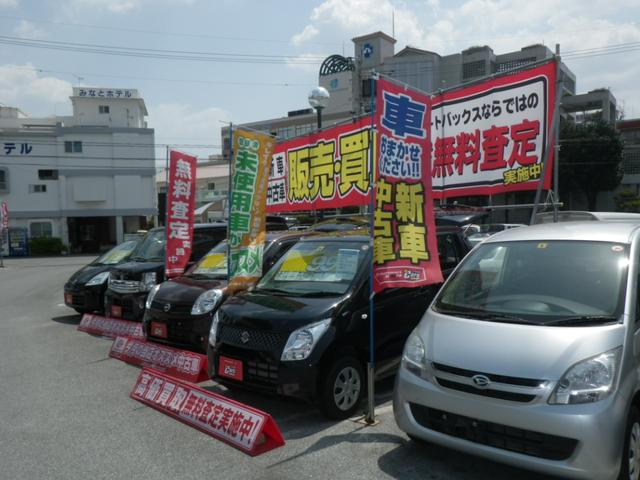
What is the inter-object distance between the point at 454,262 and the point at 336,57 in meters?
58.4

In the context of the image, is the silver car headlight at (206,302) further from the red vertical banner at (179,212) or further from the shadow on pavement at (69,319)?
the shadow on pavement at (69,319)

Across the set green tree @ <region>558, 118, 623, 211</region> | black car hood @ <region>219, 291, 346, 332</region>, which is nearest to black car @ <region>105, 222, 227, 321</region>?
black car hood @ <region>219, 291, 346, 332</region>

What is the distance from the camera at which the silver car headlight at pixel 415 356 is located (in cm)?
362

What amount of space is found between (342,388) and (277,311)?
3.08 ft

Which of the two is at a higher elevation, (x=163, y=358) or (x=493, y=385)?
(x=493, y=385)

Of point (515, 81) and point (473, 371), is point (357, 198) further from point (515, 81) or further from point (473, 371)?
point (473, 371)

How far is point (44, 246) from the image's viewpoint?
3925 cm

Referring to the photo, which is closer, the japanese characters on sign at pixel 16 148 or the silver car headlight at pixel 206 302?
the silver car headlight at pixel 206 302

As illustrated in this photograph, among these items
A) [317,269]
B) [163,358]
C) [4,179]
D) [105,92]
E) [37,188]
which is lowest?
[163,358]

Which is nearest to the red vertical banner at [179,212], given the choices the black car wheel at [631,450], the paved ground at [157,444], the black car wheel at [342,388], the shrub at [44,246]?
the paved ground at [157,444]

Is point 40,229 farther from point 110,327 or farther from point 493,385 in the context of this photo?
point 493,385

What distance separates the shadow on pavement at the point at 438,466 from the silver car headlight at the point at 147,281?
19.5ft

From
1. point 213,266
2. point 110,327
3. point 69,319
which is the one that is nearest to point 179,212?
point 213,266

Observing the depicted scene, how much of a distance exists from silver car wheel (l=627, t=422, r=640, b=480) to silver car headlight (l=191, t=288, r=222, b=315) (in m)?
4.61
